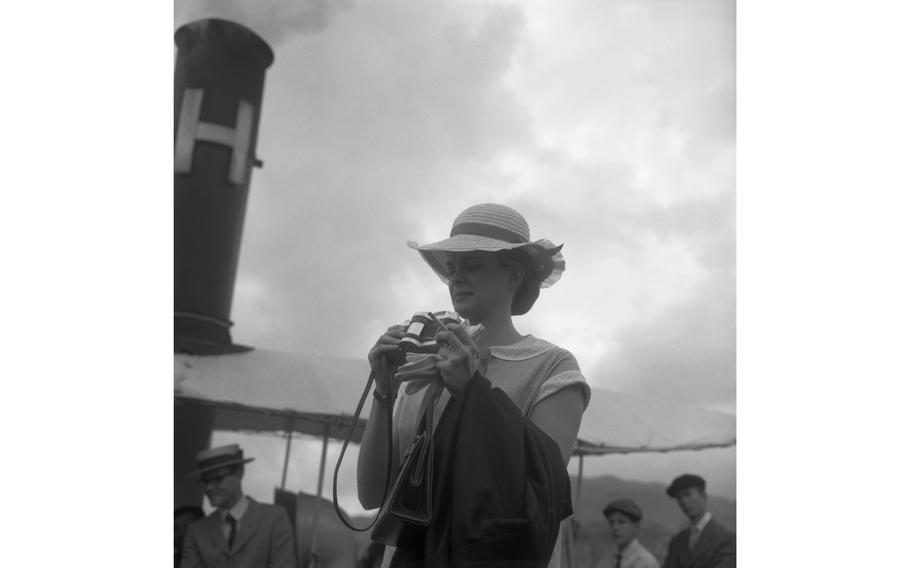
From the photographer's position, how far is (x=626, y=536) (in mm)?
2371

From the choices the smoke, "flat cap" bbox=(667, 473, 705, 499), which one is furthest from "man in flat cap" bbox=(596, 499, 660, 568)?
the smoke

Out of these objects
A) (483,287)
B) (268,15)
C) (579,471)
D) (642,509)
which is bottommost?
(642,509)

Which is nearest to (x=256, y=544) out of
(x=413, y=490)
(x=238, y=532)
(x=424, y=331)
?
(x=238, y=532)

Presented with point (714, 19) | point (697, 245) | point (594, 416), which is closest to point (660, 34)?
point (714, 19)

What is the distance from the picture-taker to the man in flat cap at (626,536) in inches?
93.0

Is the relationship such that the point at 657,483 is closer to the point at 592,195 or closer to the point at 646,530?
the point at 646,530

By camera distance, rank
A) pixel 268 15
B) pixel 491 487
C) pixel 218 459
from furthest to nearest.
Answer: pixel 268 15
pixel 218 459
pixel 491 487

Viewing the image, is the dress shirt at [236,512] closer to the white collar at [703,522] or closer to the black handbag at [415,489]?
the black handbag at [415,489]

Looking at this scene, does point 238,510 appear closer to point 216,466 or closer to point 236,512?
point 236,512

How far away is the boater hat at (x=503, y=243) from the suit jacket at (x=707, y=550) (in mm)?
804

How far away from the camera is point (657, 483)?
2430mm

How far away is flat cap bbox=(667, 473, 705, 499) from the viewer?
2434 millimetres

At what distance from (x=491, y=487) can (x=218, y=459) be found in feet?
2.66

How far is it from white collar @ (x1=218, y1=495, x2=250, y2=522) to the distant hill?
801 millimetres
